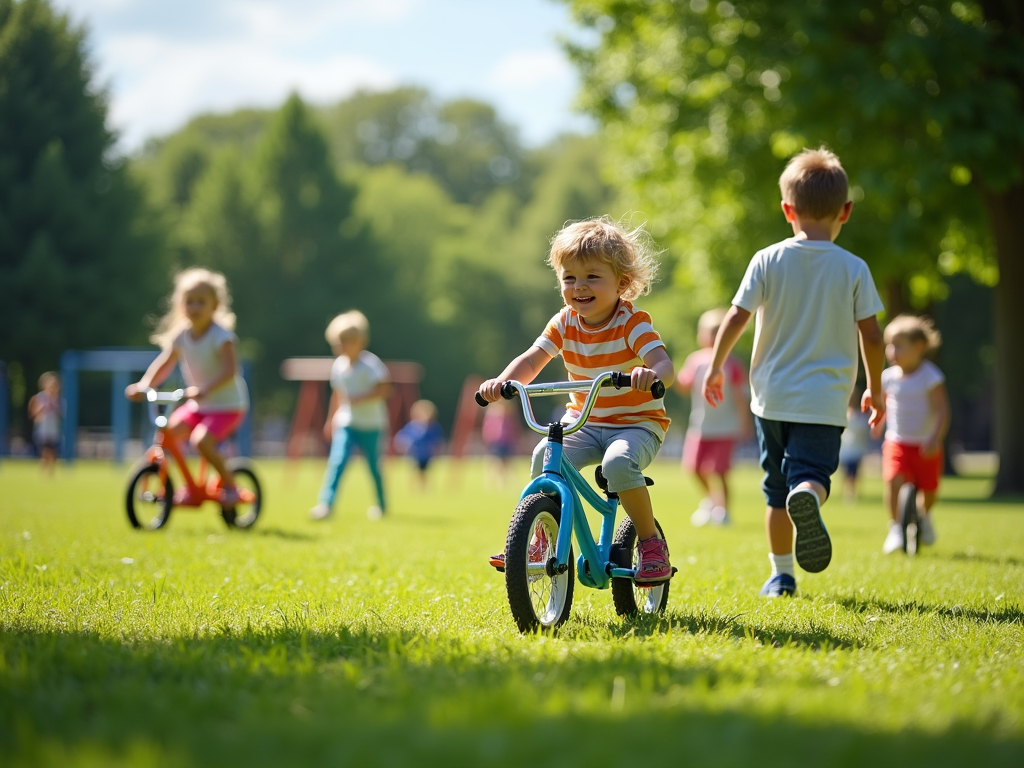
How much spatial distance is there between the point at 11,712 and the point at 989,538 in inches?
360

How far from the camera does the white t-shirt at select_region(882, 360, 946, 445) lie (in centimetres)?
892

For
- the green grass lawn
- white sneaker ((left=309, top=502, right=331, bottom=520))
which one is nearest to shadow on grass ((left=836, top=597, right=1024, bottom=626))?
the green grass lawn

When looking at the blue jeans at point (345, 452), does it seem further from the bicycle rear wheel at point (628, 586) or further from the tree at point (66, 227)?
the tree at point (66, 227)

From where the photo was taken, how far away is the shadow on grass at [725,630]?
4.41 m

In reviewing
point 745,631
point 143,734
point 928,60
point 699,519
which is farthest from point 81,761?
point 928,60

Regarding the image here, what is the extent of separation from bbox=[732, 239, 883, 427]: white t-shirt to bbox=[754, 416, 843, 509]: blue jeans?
0.07m

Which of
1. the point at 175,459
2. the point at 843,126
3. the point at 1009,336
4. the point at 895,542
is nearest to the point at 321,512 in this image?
the point at 175,459

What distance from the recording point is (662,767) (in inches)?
102

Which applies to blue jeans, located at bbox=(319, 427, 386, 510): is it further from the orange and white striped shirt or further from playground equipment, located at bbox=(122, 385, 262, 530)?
the orange and white striped shirt

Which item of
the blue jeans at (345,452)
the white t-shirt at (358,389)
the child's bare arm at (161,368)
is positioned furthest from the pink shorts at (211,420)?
the white t-shirt at (358,389)

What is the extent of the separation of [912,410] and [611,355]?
4.85 metres

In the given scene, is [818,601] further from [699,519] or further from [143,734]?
[699,519]

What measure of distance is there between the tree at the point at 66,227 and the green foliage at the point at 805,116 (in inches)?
707

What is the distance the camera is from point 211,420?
376 inches
